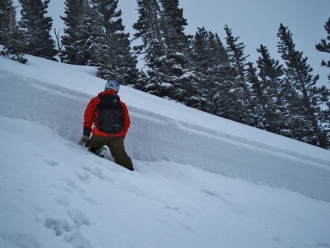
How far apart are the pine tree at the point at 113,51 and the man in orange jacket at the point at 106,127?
1011 centimetres

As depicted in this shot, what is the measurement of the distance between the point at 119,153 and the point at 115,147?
0.17m

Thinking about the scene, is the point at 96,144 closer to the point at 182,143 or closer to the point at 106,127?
the point at 106,127

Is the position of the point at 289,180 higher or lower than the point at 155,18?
lower

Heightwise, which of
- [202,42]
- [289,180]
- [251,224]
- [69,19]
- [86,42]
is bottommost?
[251,224]

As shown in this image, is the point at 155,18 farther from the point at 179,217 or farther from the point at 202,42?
the point at 179,217

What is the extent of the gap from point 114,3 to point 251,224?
27.6m

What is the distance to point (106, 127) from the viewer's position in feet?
13.7

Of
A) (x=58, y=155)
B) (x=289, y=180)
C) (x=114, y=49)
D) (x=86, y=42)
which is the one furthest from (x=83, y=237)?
(x=114, y=49)

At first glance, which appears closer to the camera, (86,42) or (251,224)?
(251,224)

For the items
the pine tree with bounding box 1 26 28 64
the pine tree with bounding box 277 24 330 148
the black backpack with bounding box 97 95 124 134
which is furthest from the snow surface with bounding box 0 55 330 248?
the pine tree with bounding box 277 24 330 148

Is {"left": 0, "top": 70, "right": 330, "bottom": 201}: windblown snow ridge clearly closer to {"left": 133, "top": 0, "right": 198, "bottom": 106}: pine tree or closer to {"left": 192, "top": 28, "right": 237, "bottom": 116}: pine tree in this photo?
{"left": 133, "top": 0, "right": 198, "bottom": 106}: pine tree

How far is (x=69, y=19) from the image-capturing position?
2305 cm

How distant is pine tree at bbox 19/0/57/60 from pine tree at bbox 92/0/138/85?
6.43 m

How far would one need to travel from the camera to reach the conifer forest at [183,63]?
1574cm
